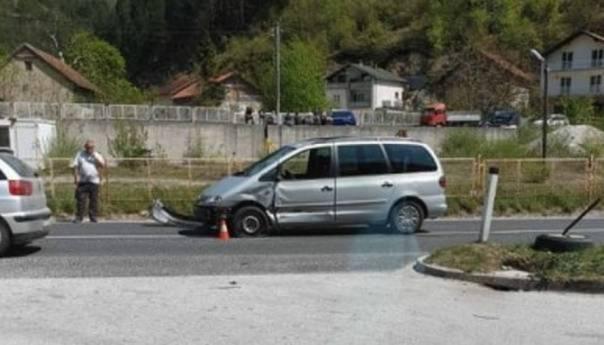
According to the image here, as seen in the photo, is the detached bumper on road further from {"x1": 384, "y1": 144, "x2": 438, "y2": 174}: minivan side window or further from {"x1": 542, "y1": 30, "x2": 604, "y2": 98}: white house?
{"x1": 542, "y1": 30, "x2": 604, "y2": 98}: white house

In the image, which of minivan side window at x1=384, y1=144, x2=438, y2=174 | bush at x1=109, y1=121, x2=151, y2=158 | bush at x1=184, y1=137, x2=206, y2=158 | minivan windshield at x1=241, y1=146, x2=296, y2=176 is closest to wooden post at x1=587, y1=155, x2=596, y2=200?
minivan side window at x1=384, y1=144, x2=438, y2=174

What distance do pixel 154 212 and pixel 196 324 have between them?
316 inches

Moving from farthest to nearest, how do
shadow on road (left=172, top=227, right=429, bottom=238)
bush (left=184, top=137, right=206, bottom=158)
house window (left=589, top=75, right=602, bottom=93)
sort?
house window (left=589, top=75, right=602, bottom=93), bush (left=184, top=137, right=206, bottom=158), shadow on road (left=172, top=227, right=429, bottom=238)

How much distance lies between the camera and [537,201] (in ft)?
57.2

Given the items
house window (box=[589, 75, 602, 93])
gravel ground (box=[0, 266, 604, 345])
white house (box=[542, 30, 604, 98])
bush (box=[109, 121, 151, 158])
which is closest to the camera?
gravel ground (box=[0, 266, 604, 345])

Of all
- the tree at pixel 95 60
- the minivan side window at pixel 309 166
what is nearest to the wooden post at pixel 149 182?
the minivan side window at pixel 309 166

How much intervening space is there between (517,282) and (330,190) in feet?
16.2

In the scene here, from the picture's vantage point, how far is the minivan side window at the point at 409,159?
12.4m

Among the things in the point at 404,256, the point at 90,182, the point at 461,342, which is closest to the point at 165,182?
the point at 90,182

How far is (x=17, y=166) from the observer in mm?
Result: 10266

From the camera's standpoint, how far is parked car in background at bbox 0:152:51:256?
32.0 feet

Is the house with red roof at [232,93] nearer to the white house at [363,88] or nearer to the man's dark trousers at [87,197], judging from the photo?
the white house at [363,88]

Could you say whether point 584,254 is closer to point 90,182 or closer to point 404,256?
point 404,256

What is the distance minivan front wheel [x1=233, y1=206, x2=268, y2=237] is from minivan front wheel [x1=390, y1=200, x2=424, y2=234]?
7.99ft
